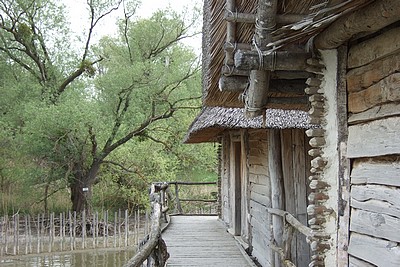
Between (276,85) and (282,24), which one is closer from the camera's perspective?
(282,24)

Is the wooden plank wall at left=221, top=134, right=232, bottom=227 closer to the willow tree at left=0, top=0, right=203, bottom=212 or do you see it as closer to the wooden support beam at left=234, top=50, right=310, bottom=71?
the willow tree at left=0, top=0, right=203, bottom=212

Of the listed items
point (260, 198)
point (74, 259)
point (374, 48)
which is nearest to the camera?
point (374, 48)

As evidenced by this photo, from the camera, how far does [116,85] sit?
1677 cm

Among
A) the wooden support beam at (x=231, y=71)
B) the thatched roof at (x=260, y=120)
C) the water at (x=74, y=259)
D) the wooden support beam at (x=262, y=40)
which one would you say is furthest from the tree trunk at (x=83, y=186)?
the wooden support beam at (x=262, y=40)

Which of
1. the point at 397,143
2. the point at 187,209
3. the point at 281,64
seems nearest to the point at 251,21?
the point at 281,64

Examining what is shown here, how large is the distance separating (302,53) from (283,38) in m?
0.34

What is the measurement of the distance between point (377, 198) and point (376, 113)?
42 centimetres

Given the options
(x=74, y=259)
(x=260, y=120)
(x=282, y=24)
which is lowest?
(x=74, y=259)

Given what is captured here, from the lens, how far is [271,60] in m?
3.02

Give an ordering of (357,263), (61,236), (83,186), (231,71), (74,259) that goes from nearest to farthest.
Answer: (357,263) < (231,71) < (74,259) < (61,236) < (83,186)

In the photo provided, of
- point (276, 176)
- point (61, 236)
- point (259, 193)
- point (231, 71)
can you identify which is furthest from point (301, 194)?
point (61, 236)

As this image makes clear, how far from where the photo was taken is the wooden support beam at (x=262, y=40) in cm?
273

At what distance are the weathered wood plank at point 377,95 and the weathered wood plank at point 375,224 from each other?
1.81 ft

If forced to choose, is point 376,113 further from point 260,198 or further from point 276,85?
point 260,198
